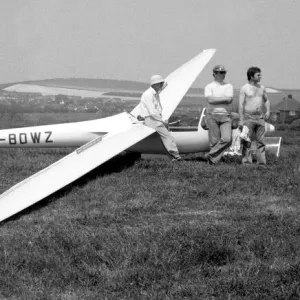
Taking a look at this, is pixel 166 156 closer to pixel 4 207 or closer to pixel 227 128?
pixel 227 128

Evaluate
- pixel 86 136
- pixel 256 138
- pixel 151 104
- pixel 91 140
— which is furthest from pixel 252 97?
pixel 86 136

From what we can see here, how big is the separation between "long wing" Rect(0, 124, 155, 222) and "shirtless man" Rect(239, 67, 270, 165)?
169 cm

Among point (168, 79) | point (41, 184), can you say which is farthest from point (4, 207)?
point (168, 79)

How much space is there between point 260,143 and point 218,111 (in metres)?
0.95

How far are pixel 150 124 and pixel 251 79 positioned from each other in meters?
1.99

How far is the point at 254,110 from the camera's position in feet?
33.0

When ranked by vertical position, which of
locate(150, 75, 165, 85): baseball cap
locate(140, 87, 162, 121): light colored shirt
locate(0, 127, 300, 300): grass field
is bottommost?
locate(0, 127, 300, 300): grass field

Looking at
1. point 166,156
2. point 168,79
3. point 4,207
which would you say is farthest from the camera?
point 168,79

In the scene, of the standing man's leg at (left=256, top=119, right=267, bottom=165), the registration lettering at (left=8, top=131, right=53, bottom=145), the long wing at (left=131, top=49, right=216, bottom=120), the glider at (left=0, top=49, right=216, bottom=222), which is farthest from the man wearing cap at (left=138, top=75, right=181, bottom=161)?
the registration lettering at (left=8, top=131, right=53, bottom=145)

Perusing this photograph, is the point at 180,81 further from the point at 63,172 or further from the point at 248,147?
the point at 63,172

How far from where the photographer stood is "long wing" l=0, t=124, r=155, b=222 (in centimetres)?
712

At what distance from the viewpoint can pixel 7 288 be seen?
459 cm

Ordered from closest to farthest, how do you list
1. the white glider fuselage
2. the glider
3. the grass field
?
the grass field, the glider, the white glider fuselage

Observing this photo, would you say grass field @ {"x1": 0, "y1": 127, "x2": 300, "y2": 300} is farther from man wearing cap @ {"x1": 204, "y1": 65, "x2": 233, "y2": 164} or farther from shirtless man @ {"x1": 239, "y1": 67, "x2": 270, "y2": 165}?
man wearing cap @ {"x1": 204, "y1": 65, "x2": 233, "y2": 164}
